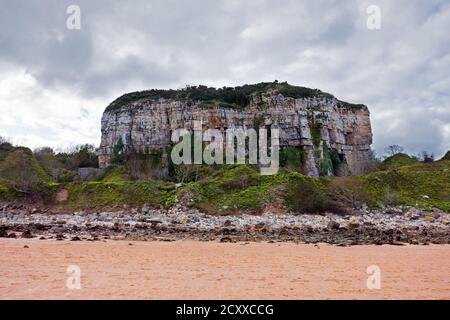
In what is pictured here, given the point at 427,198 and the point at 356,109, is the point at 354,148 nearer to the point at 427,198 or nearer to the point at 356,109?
the point at 356,109

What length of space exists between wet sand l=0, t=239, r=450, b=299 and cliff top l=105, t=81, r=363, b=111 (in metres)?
76.2

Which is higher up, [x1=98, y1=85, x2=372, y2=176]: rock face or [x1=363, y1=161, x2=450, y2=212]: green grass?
[x1=98, y1=85, x2=372, y2=176]: rock face

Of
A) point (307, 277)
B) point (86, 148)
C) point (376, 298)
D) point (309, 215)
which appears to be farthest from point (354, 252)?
point (86, 148)

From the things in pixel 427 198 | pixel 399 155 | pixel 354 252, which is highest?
pixel 399 155

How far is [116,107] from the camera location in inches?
3809

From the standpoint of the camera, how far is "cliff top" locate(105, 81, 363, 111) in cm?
9294

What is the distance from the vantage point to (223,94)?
9806 centimetres

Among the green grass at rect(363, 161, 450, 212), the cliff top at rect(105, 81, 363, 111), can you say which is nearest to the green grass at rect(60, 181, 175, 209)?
the green grass at rect(363, 161, 450, 212)

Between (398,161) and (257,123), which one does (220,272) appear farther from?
(257,123)

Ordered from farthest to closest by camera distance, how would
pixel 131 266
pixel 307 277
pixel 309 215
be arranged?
1. pixel 309 215
2. pixel 131 266
3. pixel 307 277

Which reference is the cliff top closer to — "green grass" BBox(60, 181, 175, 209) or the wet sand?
"green grass" BBox(60, 181, 175, 209)

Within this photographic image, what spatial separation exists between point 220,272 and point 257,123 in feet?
258

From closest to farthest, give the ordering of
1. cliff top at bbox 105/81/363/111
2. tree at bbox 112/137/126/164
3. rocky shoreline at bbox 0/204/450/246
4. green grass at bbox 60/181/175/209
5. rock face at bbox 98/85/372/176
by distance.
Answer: rocky shoreline at bbox 0/204/450/246
green grass at bbox 60/181/175/209
tree at bbox 112/137/126/164
rock face at bbox 98/85/372/176
cliff top at bbox 105/81/363/111

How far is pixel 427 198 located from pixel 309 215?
54.6 feet
